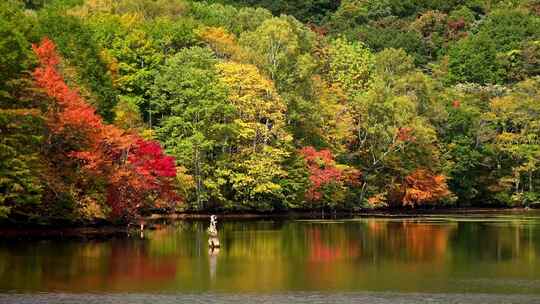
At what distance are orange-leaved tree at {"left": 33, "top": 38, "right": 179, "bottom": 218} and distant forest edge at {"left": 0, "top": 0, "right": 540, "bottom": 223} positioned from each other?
118 mm

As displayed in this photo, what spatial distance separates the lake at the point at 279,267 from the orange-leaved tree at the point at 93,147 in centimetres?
292

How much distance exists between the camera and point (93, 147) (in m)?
58.8

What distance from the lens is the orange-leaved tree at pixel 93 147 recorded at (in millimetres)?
56812

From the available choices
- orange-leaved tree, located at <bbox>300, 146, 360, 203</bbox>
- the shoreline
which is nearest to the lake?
the shoreline

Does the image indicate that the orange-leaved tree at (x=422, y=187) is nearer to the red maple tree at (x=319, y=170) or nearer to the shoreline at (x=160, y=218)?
the shoreline at (x=160, y=218)

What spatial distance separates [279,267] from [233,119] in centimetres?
4182

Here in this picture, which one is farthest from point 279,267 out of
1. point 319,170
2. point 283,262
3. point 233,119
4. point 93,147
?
point 319,170

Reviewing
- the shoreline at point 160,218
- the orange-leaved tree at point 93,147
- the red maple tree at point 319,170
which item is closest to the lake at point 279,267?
the shoreline at point 160,218

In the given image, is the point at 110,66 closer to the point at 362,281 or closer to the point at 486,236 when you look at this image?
the point at 486,236

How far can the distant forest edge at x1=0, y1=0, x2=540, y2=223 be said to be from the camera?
186ft

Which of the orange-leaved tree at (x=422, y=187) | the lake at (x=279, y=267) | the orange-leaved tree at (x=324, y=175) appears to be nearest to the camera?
the lake at (x=279, y=267)

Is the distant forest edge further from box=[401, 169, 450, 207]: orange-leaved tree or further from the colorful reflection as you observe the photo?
the colorful reflection

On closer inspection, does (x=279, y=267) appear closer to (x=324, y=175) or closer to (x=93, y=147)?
(x=93, y=147)

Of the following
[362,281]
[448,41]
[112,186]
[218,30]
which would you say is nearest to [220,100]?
[218,30]
